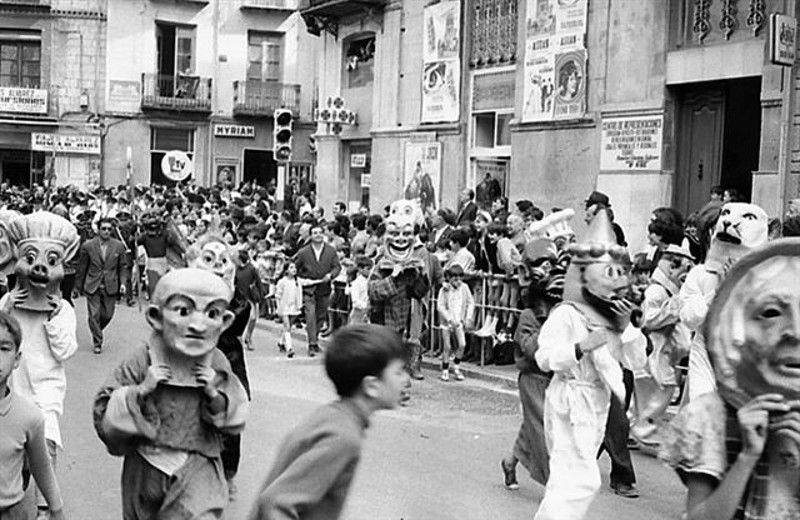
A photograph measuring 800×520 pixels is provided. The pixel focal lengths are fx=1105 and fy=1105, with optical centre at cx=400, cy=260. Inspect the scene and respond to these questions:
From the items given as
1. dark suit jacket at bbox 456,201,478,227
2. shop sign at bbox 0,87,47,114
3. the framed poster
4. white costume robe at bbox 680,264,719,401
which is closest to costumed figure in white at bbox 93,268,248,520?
white costume robe at bbox 680,264,719,401

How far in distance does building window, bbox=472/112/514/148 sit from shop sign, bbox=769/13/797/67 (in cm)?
757

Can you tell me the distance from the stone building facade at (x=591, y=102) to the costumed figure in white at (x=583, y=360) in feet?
25.1

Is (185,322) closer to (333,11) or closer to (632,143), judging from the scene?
(632,143)

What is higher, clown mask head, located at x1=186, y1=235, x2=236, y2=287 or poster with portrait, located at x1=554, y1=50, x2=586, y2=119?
poster with portrait, located at x1=554, y1=50, x2=586, y2=119

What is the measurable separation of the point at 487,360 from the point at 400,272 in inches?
80.3

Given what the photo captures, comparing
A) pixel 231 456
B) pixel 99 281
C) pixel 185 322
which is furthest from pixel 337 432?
pixel 99 281

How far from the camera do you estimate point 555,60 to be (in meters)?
18.3

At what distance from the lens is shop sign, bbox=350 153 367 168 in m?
26.7

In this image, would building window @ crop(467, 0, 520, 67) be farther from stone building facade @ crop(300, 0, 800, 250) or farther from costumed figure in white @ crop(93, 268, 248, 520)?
costumed figure in white @ crop(93, 268, 248, 520)

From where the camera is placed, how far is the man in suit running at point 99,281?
48.9ft

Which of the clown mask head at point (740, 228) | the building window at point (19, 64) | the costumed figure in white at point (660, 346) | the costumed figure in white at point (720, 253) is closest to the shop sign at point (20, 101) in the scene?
the building window at point (19, 64)

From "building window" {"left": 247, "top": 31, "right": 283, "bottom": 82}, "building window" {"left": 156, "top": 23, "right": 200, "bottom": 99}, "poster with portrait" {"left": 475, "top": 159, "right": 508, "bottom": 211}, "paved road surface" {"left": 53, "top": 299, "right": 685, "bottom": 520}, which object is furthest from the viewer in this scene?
"building window" {"left": 247, "top": 31, "right": 283, "bottom": 82}

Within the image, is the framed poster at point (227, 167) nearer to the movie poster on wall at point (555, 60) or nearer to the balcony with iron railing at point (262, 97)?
the balcony with iron railing at point (262, 97)

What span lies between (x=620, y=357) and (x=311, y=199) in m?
22.1
